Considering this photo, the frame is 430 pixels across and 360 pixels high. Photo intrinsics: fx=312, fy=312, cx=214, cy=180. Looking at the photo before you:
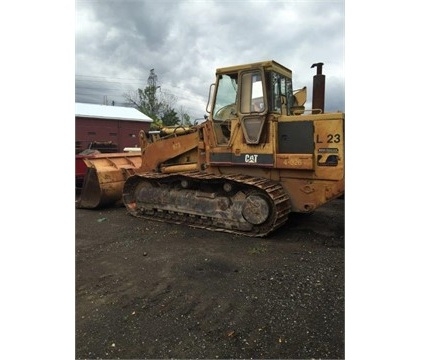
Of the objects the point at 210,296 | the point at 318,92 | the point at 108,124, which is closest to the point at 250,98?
the point at 318,92

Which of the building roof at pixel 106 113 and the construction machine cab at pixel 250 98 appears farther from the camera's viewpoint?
the building roof at pixel 106 113

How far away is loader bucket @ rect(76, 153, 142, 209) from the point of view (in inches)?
293

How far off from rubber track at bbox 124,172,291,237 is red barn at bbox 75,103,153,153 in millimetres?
11870

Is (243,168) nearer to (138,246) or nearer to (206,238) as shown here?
(206,238)

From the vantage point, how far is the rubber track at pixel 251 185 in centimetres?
510

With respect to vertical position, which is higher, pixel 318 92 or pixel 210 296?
pixel 318 92

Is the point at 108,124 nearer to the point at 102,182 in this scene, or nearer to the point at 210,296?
the point at 102,182

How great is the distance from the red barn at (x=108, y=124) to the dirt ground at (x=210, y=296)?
44.8ft

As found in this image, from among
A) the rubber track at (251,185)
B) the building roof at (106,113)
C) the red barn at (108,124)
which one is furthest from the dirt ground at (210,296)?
the building roof at (106,113)

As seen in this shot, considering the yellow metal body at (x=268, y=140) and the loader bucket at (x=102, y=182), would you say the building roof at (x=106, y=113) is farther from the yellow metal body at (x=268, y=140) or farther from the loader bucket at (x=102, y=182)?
the yellow metal body at (x=268, y=140)

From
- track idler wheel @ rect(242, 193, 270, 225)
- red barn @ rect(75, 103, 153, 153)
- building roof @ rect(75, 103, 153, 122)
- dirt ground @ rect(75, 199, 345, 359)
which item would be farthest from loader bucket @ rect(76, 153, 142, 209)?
building roof @ rect(75, 103, 153, 122)

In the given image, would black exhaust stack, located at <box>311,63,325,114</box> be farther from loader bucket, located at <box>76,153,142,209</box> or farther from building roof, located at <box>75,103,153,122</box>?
building roof, located at <box>75,103,153,122</box>

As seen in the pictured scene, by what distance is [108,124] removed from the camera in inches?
786

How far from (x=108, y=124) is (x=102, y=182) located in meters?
13.7
